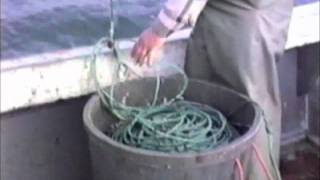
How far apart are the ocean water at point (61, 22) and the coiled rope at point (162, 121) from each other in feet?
0.19

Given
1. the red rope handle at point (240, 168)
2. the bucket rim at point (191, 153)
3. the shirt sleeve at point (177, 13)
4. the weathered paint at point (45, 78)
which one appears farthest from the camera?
the weathered paint at point (45, 78)

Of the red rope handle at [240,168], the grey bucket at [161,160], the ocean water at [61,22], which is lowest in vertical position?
the red rope handle at [240,168]

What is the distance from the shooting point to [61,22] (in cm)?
231

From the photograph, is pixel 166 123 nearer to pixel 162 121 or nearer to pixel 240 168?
pixel 162 121

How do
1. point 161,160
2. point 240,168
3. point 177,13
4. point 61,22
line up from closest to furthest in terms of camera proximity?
point 161,160 < point 240,168 < point 177,13 < point 61,22

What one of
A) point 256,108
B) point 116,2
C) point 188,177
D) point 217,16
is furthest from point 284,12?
point 188,177

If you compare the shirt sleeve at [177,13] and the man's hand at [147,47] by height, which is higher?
the shirt sleeve at [177,13]

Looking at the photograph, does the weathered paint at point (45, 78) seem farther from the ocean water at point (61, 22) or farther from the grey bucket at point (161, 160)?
the grey bucket at point (161, 160)

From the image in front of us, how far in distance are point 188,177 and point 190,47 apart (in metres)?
0.59

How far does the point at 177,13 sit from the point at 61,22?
43 centimetres

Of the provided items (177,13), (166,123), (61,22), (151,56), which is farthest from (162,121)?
(61,22)

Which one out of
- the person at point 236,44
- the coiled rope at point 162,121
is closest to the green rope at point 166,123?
the coiled rope at point 162,121

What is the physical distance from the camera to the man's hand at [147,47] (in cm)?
212

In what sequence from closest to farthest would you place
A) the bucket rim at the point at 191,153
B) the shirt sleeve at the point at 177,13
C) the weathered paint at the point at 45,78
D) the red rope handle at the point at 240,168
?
the bucket rim at the point at 191,153 → the red rope handle at the point at 240,168 → the shirt sleeve at the point at 177,13 → the weathered paint at the point at 45,78
